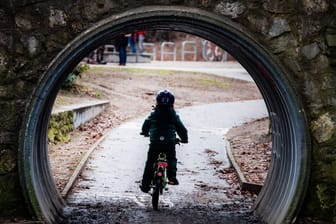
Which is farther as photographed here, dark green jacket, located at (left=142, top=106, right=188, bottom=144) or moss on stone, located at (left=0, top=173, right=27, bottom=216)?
dark green jacket, located at (left=142, top=106, right=188, bottom=144)

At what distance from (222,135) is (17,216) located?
9889 mm

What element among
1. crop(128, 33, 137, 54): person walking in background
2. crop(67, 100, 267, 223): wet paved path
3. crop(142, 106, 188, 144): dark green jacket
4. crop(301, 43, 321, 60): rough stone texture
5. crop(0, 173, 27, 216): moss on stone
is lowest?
crop(67, 100, 267, 223): wet paved path

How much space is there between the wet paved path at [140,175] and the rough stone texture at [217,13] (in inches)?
79.4

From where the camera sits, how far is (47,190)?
9344 millimetres

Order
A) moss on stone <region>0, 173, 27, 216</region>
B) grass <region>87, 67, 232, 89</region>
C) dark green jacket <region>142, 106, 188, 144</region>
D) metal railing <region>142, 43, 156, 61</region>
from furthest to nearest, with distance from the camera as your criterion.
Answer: metal railing <region>142, 43, 156, 61</region> → grass <region>87, 67, 232, 89</region> → dark green jacket <region>142, 106, 188, 144</region> → moss on stone <region>0, 173, 27, 216</region>

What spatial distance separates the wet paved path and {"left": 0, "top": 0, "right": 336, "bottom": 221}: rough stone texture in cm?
202

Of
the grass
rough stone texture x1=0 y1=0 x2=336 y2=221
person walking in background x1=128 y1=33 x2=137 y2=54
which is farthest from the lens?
person walking in background x1=128 y1=33 x2=137 y2=54

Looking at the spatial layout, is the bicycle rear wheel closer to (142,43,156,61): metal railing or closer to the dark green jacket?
the dark green jacket

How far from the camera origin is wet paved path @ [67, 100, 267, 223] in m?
10.6

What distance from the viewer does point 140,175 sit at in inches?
513

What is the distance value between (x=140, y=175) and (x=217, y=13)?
17.5 ft

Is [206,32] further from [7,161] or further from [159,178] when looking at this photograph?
[7,161]

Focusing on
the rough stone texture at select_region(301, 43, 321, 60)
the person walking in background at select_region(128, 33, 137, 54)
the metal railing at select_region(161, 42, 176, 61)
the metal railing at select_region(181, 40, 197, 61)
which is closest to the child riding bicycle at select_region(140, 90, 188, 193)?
the rough stone texture at select_region(301, 43, 321, 60)

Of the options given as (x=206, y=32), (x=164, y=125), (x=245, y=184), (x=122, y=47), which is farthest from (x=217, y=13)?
(x=122, y=47)
